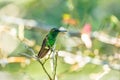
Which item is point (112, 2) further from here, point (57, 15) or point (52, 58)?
point (52, 58)

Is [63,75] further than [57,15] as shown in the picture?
No

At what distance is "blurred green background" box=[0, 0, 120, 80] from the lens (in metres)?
1.32

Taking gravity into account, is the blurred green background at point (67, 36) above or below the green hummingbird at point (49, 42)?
below

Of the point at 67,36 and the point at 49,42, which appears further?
the point at 67,36

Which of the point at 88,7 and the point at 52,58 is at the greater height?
the point at 52,58

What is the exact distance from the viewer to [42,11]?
148 centimetres

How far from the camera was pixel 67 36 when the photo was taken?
1419mm

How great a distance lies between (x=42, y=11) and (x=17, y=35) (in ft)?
0.54

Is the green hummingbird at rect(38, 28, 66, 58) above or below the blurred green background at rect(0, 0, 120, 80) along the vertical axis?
above

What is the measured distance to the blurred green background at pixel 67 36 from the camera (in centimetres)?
132

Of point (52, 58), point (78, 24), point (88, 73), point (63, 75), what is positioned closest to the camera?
point (52, 58)

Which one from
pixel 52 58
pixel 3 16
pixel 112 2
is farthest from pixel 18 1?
pixel 52 58

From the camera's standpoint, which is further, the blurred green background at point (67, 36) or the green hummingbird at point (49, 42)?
the blurred green background at point (67, 36)

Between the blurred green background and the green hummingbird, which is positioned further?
the blurred green background
